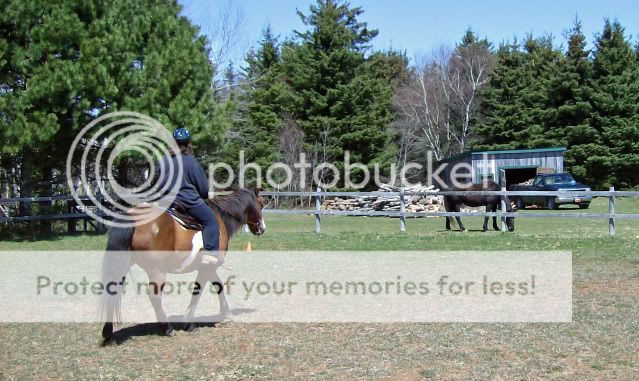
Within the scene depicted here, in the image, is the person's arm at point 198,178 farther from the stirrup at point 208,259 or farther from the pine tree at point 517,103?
the pine tree at point 517,103

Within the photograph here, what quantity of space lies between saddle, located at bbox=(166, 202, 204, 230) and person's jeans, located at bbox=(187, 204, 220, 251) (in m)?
0.05

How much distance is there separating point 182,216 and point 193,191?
300mm

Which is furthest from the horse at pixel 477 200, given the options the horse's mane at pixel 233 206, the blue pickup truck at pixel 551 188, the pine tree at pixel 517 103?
the pine tree at pixel 517 103

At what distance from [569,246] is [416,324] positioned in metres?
9.06

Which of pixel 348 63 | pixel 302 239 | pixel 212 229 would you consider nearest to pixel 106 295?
pixel 212 229

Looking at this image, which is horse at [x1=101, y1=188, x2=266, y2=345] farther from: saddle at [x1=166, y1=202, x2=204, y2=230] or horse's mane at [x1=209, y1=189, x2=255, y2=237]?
horse's mane at [x1=209, y1=189, x2=255, y2=237]

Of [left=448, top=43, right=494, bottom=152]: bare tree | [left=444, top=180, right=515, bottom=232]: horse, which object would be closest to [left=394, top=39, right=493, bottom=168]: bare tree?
[left=448, top=43, right=494, bottom=152]: bare tree

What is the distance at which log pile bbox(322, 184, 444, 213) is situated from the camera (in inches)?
1216

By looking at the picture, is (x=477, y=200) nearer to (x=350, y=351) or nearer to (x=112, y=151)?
(x=112, y=151)

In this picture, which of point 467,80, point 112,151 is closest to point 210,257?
point 112,151

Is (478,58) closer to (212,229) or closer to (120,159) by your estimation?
(120,159)

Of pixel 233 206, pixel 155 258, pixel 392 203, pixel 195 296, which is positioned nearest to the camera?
pixel 155 258

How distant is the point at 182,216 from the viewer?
7230 millimetres

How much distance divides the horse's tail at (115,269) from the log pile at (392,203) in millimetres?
24116
